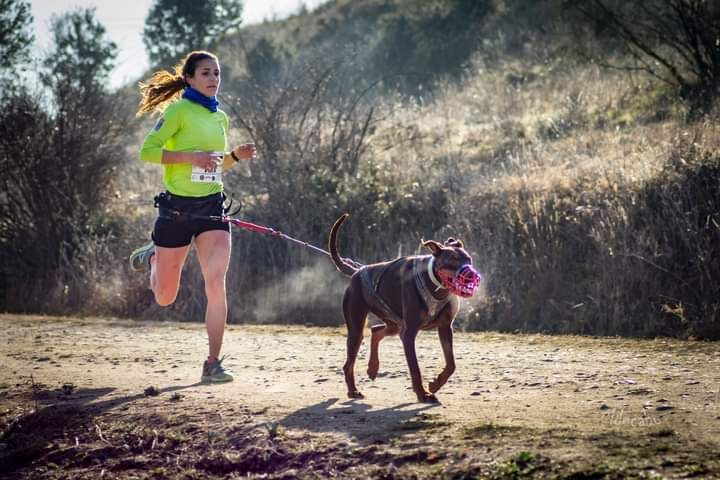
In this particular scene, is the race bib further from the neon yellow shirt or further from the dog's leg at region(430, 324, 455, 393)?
the dog's leg at region(430, 324, 455, 393)

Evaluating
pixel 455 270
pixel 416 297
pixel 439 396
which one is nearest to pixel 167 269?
pixel 416 297

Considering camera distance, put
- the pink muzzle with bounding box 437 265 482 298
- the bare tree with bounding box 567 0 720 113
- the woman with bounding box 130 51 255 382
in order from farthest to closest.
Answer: the bare tree with bounding box 567 0 720 113 → the woman with bounding box 130 51 255 382 → the pink muzzle with bounding box 437 265 482 298

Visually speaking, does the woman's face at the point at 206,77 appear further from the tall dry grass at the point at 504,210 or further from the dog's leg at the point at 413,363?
the tall dry grass at the point at 504,210

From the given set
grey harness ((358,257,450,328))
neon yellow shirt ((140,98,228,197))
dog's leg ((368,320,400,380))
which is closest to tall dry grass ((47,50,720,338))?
dog's leg ((368,320,400,380))

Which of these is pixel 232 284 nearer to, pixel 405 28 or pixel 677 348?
pixel 677 348

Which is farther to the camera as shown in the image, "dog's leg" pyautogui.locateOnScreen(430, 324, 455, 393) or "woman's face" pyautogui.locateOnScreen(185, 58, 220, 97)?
"woman's face" pyautogui.locateOnScreen(185, 58, 220, 97)

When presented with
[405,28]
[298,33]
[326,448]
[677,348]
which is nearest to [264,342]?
[677,348]

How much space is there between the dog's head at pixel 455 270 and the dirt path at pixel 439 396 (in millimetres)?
829

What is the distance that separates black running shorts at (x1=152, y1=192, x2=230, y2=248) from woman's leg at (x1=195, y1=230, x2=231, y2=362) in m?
0.07

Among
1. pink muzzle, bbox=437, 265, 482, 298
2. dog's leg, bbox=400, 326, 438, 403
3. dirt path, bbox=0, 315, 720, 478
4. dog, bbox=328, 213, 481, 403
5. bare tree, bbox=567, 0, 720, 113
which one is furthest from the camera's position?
bare tree, bbox=567, 0, 720, 113

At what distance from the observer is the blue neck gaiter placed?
787cm

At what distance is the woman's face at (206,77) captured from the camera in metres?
7.84

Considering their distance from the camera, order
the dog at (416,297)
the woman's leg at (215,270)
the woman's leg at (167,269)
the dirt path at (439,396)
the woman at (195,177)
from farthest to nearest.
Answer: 1. the woman's leg at (167,269)
2. the woman's leg at (215,270)
3. the woman at (195,177)
4. the dog at (416,297)
5. the dirt path at (439,396)

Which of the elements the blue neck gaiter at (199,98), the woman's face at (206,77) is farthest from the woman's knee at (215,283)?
the woman's face at (206,77)
